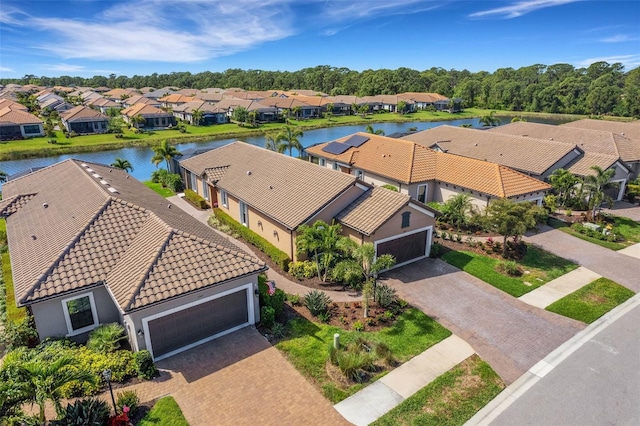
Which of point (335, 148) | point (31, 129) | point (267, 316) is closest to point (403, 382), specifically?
point (267, 316)

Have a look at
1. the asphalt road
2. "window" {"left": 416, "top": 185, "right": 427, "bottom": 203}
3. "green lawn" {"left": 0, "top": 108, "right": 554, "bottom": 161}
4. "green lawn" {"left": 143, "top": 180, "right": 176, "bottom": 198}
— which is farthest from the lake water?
the asphalt road

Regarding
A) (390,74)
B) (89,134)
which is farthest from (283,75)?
(89,134)

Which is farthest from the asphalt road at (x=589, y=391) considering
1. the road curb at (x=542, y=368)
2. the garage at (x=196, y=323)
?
the garage at (x=196, y=323)

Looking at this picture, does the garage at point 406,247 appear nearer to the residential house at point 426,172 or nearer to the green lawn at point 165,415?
the residential house at point 426,172

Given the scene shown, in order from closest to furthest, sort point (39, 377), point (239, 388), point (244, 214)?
point (39, 377) → point (239, 388) → point (244, 214)

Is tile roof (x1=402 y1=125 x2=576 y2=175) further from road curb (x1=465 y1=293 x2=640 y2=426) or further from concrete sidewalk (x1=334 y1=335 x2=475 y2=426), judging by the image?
concrete sidewalk (x1=334 y1=335 x2=475 y2=426)

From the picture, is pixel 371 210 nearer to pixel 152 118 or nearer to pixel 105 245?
pixel 105 245

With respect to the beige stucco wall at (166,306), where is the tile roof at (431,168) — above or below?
above
